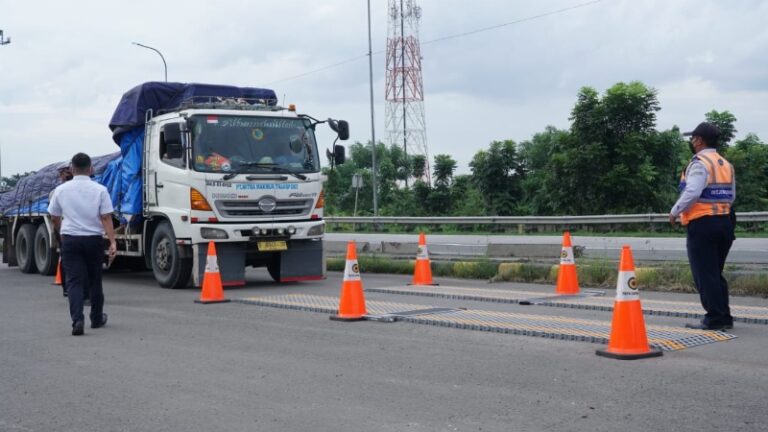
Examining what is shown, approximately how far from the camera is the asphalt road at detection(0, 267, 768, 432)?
17.6 ft

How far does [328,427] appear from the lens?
5250 millimetres

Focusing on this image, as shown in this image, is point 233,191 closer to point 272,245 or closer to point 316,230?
point 272,245

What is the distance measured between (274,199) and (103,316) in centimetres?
501

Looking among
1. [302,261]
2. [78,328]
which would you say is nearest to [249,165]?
[302,261]

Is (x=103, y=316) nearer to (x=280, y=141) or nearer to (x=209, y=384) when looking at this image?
(x=209, y=384)

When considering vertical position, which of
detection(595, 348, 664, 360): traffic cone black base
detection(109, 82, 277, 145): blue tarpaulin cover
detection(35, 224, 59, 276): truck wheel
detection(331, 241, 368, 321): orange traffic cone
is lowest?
detection(595, 348, 664, 360): traffic cone black base

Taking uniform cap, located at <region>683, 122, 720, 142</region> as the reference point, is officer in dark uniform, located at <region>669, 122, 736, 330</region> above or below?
below

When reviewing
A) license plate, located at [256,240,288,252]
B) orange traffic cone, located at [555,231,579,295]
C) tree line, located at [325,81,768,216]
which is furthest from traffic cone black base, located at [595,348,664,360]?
tree line, located at [325,81,768,216]

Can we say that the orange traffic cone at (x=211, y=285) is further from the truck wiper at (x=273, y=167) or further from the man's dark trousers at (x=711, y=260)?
the man's dark trousers at (x=711, y=260)

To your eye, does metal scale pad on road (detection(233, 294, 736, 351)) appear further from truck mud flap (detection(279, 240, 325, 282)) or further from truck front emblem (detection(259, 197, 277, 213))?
truck mud flap (detection(279, 240, 325, 282))

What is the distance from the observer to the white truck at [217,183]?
13961 mm

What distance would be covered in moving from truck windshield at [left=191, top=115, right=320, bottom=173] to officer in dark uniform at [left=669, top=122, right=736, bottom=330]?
302 inches

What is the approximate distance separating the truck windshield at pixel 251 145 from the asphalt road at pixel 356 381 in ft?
15.5

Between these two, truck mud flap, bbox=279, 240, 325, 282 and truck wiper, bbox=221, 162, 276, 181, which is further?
truck mud flap, bbox=279, 240, 325, 282
